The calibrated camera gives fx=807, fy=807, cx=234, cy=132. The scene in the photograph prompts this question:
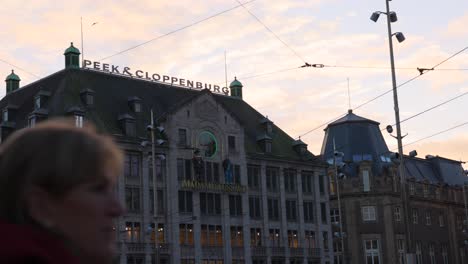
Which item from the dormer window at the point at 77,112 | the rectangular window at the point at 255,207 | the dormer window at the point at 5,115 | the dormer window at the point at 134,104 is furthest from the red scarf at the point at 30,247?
the rectangular window at the point at 255,207

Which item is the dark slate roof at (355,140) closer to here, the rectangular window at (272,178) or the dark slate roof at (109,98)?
the dark slate roof at (109,98)

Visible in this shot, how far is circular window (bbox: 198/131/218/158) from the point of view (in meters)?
61.7

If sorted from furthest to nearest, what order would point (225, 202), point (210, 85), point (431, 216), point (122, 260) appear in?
point (431, 216) → point (210, 85) → point (225, 202) → point (122, 260)

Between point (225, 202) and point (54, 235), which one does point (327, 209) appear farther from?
point (54, 235)

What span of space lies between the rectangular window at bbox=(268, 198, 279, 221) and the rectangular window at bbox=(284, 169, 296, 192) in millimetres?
1836

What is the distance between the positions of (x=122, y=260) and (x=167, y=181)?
284 inches

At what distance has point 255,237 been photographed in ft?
213

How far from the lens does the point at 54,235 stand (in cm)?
158

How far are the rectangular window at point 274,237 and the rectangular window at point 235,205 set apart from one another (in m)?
3.85

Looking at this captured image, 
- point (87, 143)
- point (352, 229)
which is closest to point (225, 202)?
point (352, 229)

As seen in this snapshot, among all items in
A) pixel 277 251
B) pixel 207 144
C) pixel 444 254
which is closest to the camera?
pixel 207 144

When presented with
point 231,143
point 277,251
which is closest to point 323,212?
point 277,251

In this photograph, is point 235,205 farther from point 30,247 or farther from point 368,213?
point 30,247

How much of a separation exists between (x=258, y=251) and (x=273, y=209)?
434 centimetres
